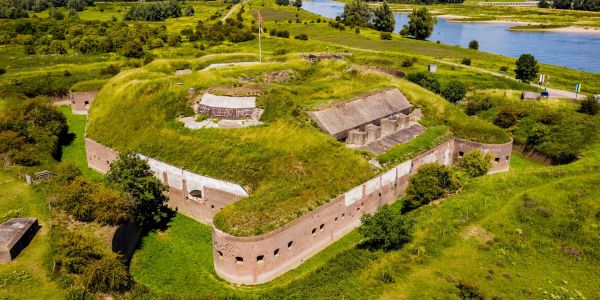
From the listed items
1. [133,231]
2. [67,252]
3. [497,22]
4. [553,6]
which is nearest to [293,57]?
[133,231]

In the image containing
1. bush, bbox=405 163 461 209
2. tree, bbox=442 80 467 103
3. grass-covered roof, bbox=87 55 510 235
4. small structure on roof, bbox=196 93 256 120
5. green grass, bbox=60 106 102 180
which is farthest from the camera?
tree, bbox=442 80 467 103

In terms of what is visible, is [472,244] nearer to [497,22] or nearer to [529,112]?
[529,112]

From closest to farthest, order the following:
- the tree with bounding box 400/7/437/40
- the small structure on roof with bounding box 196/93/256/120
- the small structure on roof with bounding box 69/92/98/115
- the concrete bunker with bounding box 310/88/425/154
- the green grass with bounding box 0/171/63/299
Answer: the green grass with bounding box 0/171/63/299, the concrete bunker with bounding box 310/88/425/154, the small structure on roof with bounding box 196/93/256/120, the small structure on roof with bounding box 69/92/98/115, the tree with bounding box 400/7/437/40

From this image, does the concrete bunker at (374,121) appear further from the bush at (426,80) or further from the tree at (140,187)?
the bush at (426,80)

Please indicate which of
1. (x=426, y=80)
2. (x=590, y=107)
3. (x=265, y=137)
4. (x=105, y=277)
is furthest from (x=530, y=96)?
(x=105, y=277)

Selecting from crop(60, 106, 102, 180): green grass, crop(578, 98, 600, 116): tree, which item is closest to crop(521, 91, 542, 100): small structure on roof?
crop(578, 98, 600, 116): tree

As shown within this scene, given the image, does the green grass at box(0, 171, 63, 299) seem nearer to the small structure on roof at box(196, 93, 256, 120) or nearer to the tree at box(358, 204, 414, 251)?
the small structure on roof at box(196, 93, 256, 120)

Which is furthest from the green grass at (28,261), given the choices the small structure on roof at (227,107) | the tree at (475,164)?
the tree at (475,164)
